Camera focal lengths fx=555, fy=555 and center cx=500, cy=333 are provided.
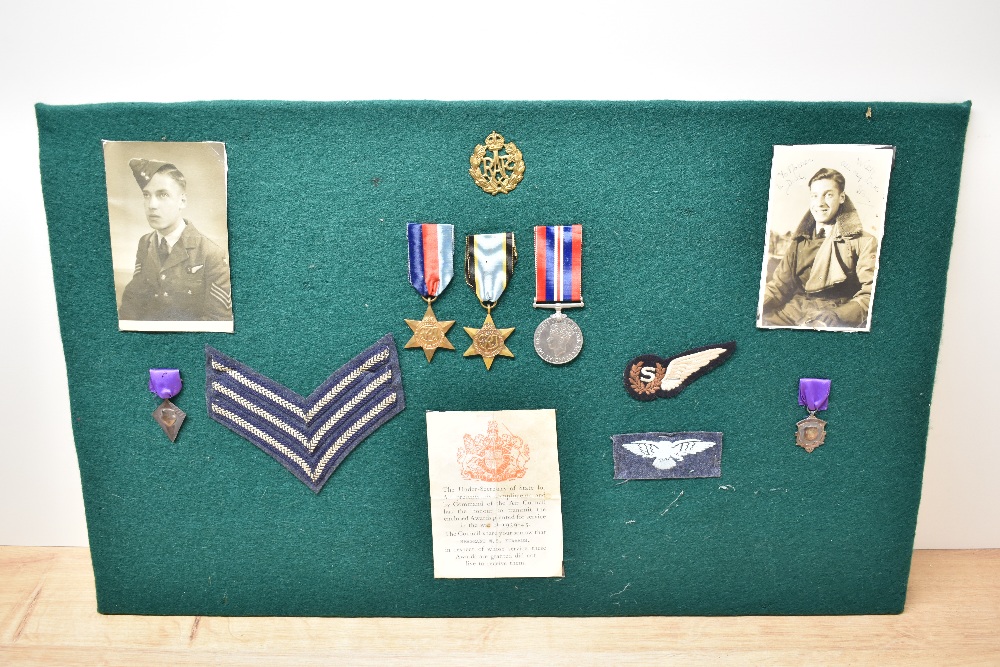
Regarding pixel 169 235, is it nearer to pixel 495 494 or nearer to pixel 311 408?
pixel 311 408

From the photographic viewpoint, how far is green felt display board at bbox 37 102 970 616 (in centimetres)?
89

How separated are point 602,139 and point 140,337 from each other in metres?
0.85

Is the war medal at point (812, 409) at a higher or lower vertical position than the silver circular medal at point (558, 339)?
lower

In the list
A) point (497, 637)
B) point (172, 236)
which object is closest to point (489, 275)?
point (172, 236)

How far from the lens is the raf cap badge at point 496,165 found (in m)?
0.89

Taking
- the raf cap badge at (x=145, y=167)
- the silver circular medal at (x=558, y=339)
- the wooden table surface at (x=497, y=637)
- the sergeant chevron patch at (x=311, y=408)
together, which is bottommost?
the wooden table surface at (x=497, y=637)

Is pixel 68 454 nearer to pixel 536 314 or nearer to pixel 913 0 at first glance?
pixel 536 314

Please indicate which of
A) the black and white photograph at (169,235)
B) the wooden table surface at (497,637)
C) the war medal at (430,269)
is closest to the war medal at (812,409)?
the wooden table surface at (497,637)

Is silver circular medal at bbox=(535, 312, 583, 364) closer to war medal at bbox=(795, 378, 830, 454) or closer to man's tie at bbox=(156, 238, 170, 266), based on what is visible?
war medal at bbox=(795, 378, 830, 454)

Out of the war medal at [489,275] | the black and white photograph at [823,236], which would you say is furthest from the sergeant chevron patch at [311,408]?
the black and white photograph at [823,236]

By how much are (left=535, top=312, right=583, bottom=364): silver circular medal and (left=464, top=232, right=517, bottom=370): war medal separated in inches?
2.2

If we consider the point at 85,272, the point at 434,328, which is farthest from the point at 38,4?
the point at 434,328

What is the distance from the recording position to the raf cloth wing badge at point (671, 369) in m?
0.95

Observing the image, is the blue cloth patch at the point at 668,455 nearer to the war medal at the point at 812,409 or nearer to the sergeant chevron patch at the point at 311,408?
the war medal at the point at 812,409
